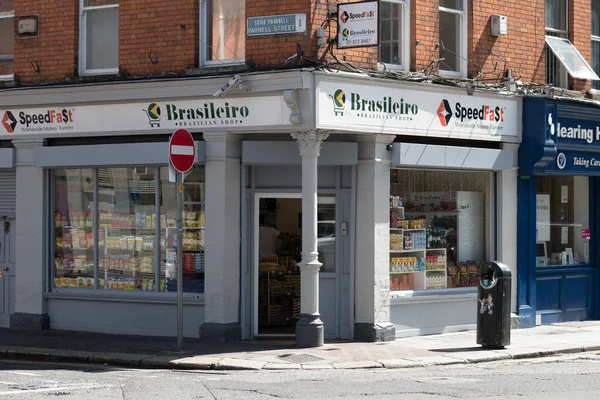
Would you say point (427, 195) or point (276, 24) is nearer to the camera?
point (276, 24)

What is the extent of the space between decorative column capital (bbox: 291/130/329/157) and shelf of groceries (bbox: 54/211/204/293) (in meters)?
2.21

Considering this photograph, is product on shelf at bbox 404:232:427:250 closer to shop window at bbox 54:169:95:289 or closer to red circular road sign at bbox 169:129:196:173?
red circular road sign at bbox 169:129:196:173

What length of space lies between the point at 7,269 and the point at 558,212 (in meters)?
10.0

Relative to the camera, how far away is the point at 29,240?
56.4ft

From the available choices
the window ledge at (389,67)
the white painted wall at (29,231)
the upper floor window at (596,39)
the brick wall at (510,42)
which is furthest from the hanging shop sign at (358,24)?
the upper floor window at (596,39)

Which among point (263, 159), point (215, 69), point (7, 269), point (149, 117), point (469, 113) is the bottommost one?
point (7, 269)

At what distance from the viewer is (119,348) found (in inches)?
586

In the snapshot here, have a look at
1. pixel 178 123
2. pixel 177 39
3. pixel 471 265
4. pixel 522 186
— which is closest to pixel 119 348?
pixel 178 123

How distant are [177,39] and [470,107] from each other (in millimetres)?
4912

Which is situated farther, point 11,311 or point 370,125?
point 11,311

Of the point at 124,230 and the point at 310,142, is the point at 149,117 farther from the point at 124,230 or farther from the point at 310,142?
the point at 310,142

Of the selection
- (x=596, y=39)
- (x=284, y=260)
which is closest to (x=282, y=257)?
(x=284, y=260)

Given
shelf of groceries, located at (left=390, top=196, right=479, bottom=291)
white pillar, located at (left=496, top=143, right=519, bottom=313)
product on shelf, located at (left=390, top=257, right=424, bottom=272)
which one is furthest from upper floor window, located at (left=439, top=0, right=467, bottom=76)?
product on shelf, located at (left=390, top=257, right=424, bottom=272)

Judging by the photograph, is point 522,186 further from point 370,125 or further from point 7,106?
point 7,106
